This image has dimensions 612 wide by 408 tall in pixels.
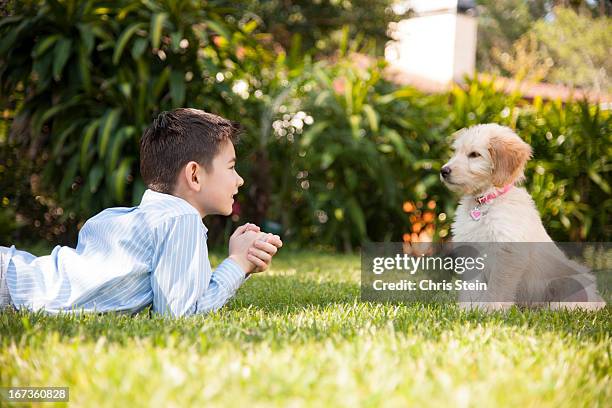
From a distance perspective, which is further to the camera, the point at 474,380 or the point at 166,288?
the point at 166,288

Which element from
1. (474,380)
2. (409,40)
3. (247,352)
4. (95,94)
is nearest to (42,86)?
(95,94)

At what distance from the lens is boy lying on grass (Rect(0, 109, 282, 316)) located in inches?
109

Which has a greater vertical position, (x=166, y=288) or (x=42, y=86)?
(x=42, y=86)

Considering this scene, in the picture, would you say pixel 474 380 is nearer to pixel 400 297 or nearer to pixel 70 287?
pixel 70 287

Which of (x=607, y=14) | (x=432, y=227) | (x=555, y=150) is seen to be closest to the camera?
(x=555, y=150)

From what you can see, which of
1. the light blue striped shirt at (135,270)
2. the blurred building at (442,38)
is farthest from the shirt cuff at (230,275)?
the blurred building at (442,38)

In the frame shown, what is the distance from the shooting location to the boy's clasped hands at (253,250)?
3041 mm

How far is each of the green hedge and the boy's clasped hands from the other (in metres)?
3.46

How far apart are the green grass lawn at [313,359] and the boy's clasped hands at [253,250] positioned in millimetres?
223

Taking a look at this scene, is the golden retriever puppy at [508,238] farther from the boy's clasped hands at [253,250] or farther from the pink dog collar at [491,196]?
the boy's clasped hands at [253,250]

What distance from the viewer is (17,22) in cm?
637

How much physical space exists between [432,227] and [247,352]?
6132mm

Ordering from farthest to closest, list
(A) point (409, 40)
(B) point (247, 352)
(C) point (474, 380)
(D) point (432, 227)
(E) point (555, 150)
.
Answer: (A) point (409, 40), (D) point (432, 227), (E) point (555, 150), (B) point (247, 352), (C) point (474, 380)
